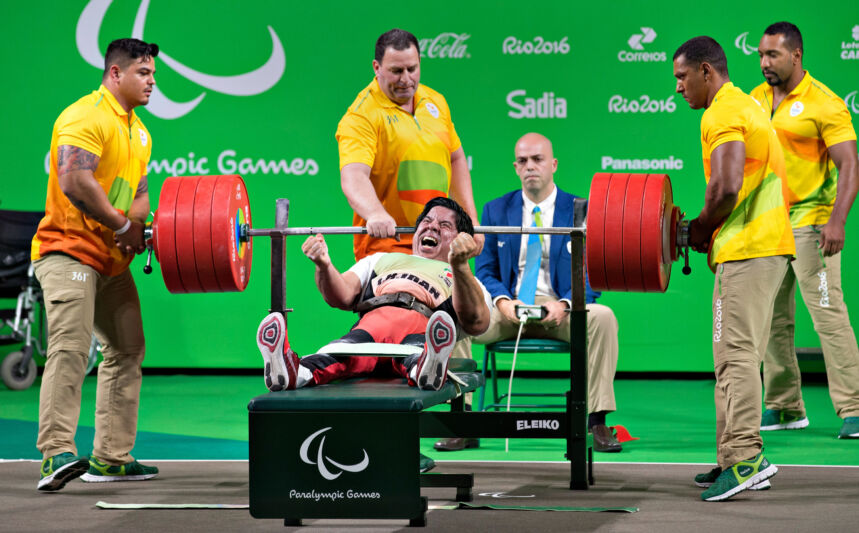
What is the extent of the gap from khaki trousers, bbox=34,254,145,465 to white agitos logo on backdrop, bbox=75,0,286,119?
3.72 meters

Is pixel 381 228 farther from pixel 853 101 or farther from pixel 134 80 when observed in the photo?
pixel 853 101

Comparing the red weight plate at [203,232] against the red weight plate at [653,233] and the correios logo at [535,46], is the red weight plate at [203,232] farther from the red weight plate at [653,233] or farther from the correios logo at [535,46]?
the correios logo at [535,46]

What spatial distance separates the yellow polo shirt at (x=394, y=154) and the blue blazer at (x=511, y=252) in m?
0.84

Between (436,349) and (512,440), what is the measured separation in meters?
2.22

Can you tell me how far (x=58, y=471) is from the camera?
3920 mm

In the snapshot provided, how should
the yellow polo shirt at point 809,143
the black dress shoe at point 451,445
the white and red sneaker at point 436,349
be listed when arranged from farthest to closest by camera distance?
the yellow polo shirt at point 809,143
the black dress shoe at point 451,445
the white and red sneaker at point 436,349

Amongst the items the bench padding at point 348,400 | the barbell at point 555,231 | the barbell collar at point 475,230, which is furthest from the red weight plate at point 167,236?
the bench padding at point 348,400

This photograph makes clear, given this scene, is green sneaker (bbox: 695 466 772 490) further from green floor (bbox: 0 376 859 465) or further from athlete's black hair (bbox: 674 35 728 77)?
athlete's black hair (bbox: 674 35 728 77)

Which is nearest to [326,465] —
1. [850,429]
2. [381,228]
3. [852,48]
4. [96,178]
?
[381,228]

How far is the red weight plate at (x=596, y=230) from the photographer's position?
3758 mm

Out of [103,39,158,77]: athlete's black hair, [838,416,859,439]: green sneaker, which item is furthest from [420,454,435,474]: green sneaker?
[838,416,859,439]: green sneaker

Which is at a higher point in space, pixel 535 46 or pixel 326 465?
pixel 535 46

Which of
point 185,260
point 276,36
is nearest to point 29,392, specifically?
point 276,36

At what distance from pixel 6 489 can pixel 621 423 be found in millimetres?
3134
